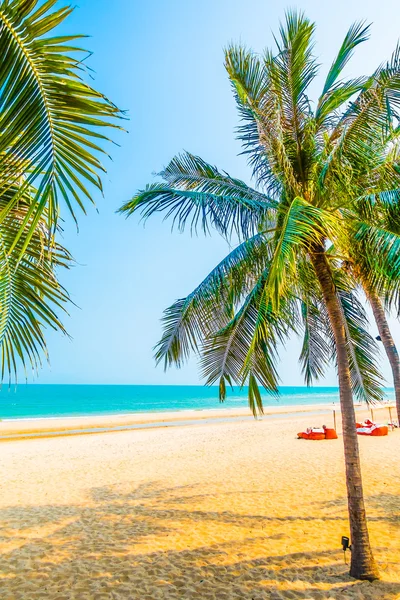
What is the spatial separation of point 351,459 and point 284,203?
3.25 meters

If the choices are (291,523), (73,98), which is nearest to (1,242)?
(73,98)

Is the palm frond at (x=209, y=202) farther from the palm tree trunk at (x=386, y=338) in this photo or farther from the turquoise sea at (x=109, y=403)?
the turquoise sea at (x=109, y=403)

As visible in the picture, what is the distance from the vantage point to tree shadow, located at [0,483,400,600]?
13.3ft

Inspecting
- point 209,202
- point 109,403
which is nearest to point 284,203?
point 209,202

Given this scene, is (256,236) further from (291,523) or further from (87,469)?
(87,469)

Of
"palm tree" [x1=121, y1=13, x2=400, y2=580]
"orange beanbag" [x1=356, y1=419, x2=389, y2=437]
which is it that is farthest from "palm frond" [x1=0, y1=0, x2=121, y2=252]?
"orange beanbag" [x1=356, y1=419, x2=389, y2=437]

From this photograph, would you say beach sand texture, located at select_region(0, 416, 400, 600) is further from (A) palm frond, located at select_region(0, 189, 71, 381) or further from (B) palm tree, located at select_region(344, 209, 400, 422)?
(A) palm frond, located at select_region(0, 189, 71, 381)

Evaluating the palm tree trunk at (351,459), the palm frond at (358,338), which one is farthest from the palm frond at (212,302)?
the palm frond at (358,338)

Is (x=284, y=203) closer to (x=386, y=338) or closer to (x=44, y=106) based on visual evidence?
(x=386, y=338)

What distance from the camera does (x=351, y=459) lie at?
4352 mm

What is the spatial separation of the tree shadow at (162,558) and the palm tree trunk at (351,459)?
0.68 ft

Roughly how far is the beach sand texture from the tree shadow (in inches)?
0.7

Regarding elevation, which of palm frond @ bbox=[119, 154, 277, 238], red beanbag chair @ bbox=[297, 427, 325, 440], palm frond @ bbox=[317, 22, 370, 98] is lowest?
red beanbag chair @ bbox=[297, 427, 325, 440]

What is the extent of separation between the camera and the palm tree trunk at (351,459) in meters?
4.20
